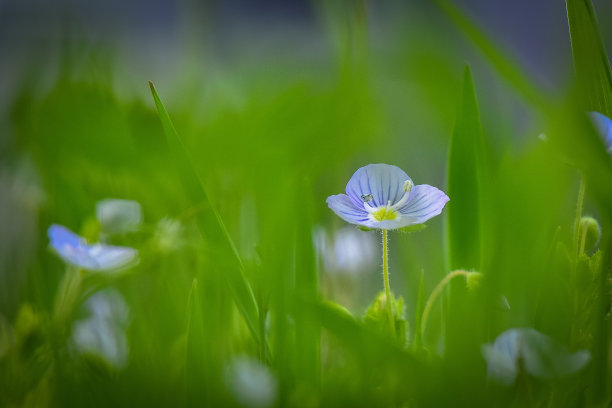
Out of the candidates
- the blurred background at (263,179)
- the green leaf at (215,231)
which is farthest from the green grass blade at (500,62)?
the green leaf at (215,231)

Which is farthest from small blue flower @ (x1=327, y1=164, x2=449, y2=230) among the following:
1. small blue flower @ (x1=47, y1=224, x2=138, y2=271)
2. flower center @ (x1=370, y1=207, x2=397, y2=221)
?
small blue flower @ (x1=47, y1=224, x2=138, y2=271)

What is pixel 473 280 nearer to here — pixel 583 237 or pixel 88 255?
pixel 583 237

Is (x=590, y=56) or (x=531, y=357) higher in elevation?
(x=590, y=56)

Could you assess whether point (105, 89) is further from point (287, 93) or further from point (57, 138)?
point (287, 93)

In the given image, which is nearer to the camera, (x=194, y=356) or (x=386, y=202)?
(x=194, y=356)

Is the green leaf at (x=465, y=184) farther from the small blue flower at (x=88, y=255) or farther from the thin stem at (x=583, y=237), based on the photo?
the small blue flower at (x=88, y=255)

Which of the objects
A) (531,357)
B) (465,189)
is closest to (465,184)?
(465,189)
